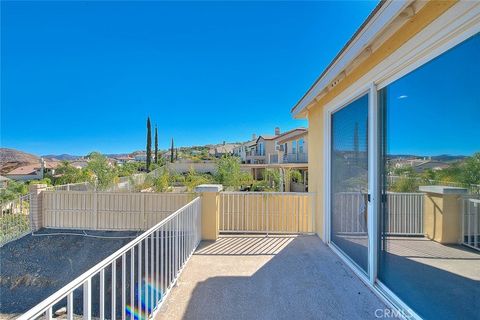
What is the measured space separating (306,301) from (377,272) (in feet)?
2.81

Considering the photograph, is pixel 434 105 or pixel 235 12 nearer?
pixel 434 105

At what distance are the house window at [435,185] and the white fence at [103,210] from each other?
720cm

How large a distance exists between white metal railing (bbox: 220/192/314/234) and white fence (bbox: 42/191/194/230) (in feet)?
13.0

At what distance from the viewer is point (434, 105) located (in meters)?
1.81

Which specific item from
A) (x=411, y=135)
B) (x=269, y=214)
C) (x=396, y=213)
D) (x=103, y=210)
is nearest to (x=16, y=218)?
(x=103, y=210)

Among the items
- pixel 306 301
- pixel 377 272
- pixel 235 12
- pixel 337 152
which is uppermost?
pixel 235 12

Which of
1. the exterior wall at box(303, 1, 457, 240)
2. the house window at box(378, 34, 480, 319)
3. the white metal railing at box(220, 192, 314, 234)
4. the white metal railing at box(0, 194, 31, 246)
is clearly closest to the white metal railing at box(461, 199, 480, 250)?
the house window at box(378, 34, 480, 319)

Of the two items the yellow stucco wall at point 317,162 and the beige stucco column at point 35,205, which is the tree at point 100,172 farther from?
the yellow stucco wall at point 317,162

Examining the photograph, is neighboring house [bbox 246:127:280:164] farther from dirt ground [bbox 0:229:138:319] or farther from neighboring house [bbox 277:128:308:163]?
dirt ground [bbox 0:229:138:319]

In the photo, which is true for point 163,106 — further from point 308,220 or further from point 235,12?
point 308,220

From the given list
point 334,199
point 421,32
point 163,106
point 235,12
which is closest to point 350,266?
point 334,199

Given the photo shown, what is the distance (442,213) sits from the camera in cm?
185

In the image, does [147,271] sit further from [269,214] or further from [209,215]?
[269,214]

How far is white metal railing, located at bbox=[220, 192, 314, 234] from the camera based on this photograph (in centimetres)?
487
